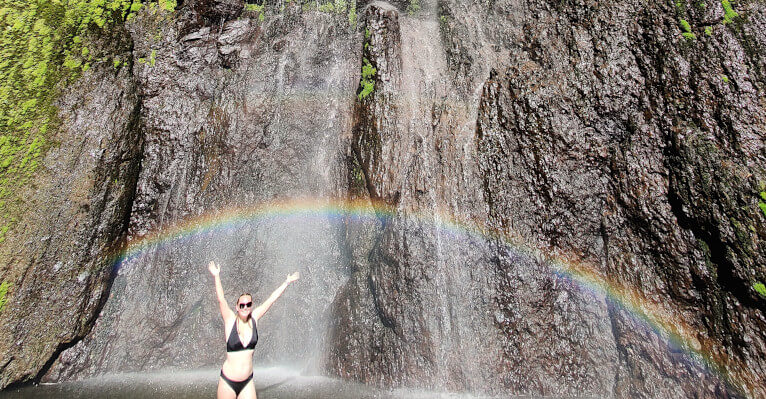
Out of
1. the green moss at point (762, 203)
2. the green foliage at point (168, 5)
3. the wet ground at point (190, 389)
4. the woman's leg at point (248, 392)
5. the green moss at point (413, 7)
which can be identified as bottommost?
the wet ground at point (190, 389)

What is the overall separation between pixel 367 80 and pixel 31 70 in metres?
6.61

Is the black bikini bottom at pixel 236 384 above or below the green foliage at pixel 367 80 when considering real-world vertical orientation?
below

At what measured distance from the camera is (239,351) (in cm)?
393

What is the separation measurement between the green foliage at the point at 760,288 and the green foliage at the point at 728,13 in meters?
4.54

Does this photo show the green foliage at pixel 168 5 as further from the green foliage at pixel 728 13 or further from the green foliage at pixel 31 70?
the green foliage at pixel 728 13

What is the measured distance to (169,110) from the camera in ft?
30.3

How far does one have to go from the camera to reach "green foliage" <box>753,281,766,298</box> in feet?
18.3

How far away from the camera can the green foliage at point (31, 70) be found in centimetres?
718

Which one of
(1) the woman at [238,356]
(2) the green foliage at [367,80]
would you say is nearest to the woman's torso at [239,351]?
(1) the woman at [238,356]

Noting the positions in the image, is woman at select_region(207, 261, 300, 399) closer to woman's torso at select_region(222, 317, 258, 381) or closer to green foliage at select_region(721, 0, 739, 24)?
woman's torso at select_region(222, 317, 258, 381)

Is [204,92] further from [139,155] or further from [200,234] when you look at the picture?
[200,234]

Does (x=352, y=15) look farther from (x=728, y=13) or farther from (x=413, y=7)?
(x=728, y=13)

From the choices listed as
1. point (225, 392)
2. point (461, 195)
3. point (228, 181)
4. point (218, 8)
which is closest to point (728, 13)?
point (461, 195)

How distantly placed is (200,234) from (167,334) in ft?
7.04
